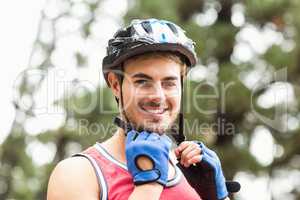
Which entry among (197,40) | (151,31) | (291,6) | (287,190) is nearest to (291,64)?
(291,6)

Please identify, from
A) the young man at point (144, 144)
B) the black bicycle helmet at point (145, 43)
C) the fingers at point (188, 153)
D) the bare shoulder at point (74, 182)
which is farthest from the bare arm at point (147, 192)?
the black bicycle helmet at point (145, 43)

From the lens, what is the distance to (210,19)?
29.4 ft

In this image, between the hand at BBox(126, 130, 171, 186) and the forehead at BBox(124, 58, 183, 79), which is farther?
the forehead at BBox(124, 58, 183, 79)

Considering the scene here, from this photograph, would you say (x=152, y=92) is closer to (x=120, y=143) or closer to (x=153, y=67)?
(x=153, y=67)

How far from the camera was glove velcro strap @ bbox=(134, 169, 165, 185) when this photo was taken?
229 centimetres

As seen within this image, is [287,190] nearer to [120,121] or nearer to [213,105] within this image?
[213,105]

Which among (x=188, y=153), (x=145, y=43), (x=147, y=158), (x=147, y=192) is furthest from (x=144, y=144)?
(x=145, y=43)

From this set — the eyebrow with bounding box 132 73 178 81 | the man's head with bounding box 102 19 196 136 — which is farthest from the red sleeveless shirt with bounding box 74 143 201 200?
the eyebrow with bounding box 132 73 178 81

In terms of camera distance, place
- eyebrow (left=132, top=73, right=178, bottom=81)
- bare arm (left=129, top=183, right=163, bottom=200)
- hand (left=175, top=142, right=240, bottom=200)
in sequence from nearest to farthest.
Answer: bare arm (left=129, top=183, right=163, bottom=200) < eyebrow (left=132, top=73, right=178, bottom=81) < hand (left=175, top=142, right=240, bottom=200)

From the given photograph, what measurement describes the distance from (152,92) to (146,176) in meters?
0.34

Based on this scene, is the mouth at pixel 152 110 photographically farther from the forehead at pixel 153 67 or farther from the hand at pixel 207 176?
the hand at pixel 207 176

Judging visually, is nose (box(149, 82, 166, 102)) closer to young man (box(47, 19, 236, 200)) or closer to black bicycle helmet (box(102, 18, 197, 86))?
young man (box(47, 19, 236, 200))

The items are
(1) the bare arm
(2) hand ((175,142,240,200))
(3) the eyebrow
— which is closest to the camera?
(1) the bare arm

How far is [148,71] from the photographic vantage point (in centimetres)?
245
